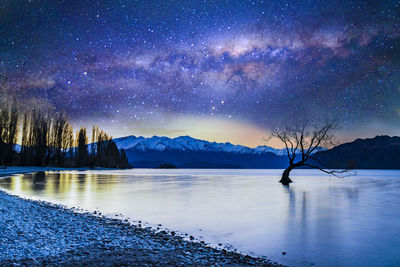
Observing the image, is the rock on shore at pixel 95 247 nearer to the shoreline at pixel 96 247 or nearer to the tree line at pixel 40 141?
the shoreline at pixel 96 247

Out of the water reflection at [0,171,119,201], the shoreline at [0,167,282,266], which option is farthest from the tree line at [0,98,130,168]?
the shoreline at [0,167,282,266]

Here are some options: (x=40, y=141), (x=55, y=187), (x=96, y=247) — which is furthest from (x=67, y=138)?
(x=96, y=247)

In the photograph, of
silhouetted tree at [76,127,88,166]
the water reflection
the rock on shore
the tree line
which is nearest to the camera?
the rock on shore

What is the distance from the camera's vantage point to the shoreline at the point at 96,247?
243 inches

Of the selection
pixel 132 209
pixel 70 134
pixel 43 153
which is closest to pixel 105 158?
pixel 70 134

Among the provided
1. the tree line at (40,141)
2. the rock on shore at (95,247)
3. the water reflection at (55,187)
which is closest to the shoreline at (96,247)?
the rock on shore at (95,247)

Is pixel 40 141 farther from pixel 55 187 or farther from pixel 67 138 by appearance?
pixel 55 187

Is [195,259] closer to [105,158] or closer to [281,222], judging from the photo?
[281,222]

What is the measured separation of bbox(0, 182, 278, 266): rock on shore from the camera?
20.2 feet

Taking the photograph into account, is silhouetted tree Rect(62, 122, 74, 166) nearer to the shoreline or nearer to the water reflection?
the water reflection

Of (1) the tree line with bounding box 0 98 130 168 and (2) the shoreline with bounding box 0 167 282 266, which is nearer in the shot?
(2) the shoreline with bounding box 0 167 282 266

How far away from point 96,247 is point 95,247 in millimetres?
25

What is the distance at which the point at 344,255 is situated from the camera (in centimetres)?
797

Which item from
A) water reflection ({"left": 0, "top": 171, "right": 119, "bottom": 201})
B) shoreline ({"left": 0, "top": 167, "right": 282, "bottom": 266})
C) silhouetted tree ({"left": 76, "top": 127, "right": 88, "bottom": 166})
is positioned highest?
silhouetted tree ({"left": 76, "top": 127, "right": 88, "bottom": 166})
